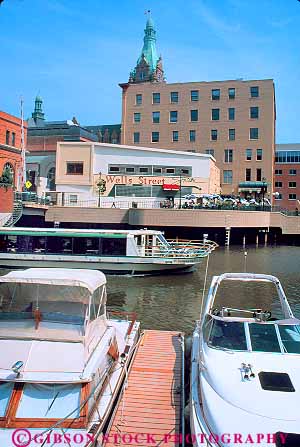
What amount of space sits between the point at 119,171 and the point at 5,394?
57.3 metres

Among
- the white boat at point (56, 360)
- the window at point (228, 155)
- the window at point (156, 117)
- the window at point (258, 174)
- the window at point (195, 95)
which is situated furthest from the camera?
the window at point (156, 117)

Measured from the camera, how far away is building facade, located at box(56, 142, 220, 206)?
63.6 meters

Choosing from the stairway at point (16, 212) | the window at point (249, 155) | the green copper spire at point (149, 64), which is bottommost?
the stairway at point (16, 212)

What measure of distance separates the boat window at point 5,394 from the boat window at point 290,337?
5900 millimetres

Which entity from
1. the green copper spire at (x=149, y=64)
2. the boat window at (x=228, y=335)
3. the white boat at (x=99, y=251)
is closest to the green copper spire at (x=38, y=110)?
the green copper spire at (x=149, y=64)

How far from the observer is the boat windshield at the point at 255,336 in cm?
1015

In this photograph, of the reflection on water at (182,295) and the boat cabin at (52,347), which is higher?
the boat cabin at (52,347)

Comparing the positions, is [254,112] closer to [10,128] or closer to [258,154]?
[258,154]

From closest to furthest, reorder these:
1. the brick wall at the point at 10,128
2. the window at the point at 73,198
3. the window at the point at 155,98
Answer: the brick wall at the point at 10,128
the window at the point at 73,198
the window at the point at 155,98

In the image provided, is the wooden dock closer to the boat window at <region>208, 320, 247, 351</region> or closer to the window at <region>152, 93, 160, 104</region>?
the boat window at <region>208, 320, 247, 351</region>

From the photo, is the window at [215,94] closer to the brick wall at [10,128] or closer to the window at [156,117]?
the window at [156,117]

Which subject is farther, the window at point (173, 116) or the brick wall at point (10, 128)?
the window at point (173, 116)

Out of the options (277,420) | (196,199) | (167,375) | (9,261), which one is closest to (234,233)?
(196,199)

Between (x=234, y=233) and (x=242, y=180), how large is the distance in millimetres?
19567
